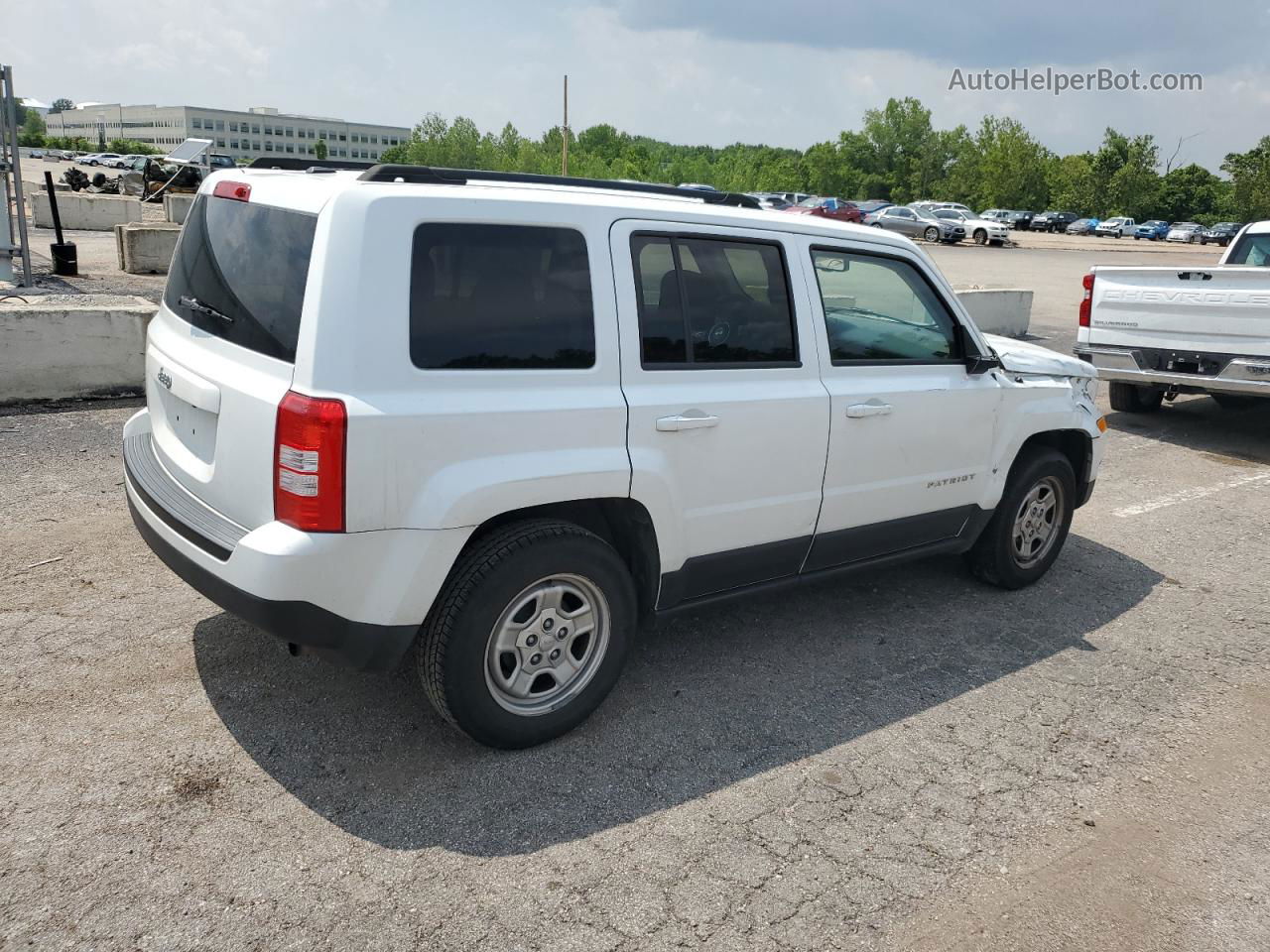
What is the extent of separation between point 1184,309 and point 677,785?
726 centimetres

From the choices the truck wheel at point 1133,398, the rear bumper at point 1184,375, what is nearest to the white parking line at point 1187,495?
the rear bumper at point 1184,375

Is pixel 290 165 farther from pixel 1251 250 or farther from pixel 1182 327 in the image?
pixel 1251 250

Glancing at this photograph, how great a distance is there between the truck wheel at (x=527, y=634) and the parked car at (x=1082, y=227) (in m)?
78.9

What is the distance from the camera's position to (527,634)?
3.36 metres

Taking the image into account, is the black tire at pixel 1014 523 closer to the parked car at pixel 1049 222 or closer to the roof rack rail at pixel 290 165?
the roof rack rail at pixel 290 165

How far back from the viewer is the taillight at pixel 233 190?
11.1 ft

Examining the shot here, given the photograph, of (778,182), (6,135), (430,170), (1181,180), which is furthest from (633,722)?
(1181,180)

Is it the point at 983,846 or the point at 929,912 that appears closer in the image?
the point at 929,912

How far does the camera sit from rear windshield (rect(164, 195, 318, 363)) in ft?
9.86

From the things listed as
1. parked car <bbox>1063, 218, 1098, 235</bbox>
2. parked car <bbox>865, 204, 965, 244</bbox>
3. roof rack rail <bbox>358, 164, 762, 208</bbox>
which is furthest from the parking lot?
parked car <bbox>1063, 218, 1098, 235</bbox>

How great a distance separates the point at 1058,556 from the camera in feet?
19.0

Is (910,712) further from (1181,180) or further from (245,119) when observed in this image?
(245,119)

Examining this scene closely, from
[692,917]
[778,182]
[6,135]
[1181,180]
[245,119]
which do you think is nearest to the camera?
[692,917]

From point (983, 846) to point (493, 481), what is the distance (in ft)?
6.35
